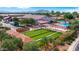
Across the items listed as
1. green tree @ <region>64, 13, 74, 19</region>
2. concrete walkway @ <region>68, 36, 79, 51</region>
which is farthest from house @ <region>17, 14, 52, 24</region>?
concrete walkway @ <region>68, 36, 79, 51</region>

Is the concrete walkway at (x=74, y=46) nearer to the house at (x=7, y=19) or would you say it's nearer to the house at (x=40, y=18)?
the house at (x=40, y=18)

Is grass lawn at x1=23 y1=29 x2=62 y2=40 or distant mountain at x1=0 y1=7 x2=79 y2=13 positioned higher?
distant mountain at x1=0 y1=7 x2=79 y2=13

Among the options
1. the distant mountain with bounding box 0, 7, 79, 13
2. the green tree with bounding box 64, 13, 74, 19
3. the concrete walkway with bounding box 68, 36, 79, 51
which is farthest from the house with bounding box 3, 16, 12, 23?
the concrete walkway with bounding box 68, 36, 79, 51

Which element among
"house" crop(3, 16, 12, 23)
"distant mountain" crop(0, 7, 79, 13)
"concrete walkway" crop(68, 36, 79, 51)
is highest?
"distant mountain" crop(0, 7, 79, 13)

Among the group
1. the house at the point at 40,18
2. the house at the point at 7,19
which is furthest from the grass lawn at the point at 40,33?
the house at the point at 7,19

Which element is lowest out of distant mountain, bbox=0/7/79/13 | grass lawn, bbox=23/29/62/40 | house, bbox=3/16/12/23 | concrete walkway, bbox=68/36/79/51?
concrete walkway, bbox=68/36/79/51

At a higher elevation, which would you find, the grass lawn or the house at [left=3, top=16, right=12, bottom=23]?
the house at [left=3, top=16, right=12, bottom=23]

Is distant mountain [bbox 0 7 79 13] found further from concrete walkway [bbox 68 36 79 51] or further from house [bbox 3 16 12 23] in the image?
concrete walkway [bbox 68 36 79 51]

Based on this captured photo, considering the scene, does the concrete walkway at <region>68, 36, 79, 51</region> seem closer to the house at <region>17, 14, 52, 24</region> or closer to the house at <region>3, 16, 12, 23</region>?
the house at <region>17, 14, 52, 24</region>
